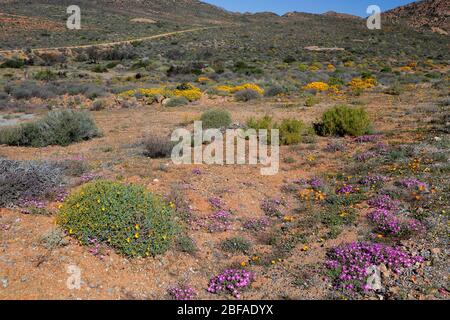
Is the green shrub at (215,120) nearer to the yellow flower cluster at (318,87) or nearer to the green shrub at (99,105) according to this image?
the green shrub at (99,105)

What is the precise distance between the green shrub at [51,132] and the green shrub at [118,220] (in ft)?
20.9

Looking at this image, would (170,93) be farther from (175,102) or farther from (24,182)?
(24,182)

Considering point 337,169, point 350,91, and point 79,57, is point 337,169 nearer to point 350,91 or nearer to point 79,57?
point 350,91

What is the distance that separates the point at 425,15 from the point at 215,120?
261 feet

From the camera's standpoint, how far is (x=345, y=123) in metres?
10.8

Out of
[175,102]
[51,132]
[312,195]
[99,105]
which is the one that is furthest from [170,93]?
[312,195]

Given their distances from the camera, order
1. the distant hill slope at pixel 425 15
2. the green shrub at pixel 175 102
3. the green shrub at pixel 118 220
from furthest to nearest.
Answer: the distant hill slope at pixel 425 15 → the green shrub at pixel 175 102 → the green shrub at pixel 118 220

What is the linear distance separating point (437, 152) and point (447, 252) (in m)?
3.88

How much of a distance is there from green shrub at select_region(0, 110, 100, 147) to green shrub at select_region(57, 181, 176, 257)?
6369 millimetres

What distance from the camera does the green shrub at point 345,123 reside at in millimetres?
10695

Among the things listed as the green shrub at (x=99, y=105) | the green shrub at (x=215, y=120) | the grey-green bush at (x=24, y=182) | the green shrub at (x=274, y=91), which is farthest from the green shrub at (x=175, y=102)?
the grey-green bush at (x=24, y=182)

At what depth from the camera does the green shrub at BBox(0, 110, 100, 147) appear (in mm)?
10867

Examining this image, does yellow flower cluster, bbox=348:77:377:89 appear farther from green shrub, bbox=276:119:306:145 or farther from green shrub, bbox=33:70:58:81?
green shrub, bbox=33:70:58:81
